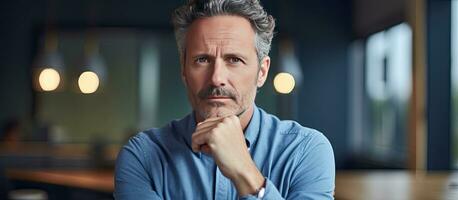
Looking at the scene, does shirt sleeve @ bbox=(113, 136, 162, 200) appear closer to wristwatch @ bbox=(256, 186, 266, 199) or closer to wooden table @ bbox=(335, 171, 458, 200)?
wristwatch @ bbox=(256, 186, 266, 199)

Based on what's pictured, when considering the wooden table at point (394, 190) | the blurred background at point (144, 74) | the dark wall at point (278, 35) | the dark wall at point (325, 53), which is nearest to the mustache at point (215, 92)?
the wooden table at point (394, 190)

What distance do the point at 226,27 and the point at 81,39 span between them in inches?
304

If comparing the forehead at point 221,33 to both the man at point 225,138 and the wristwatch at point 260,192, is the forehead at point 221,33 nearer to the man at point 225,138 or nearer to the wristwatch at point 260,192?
the man at point 225,138

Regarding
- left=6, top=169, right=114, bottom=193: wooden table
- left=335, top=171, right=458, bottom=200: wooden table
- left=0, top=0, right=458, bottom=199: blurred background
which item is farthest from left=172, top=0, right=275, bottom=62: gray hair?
left=0, top=0, right=458, bottom=199: blurred background

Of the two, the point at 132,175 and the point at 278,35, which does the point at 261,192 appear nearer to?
the point at 132,175

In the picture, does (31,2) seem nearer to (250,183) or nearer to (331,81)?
(331,81)

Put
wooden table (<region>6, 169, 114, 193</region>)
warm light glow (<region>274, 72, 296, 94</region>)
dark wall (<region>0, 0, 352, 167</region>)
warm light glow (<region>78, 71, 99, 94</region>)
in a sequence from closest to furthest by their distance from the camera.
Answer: wooden table (<region>6, 169, 114, 193</region>), warm light glow (<region>78, 71, 99, 94</region>), warm light glow (<region>274, 72, 296, 94</region>), dark wall (<region>0, 0, 352, 167</region>)

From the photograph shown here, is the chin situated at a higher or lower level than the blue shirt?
higher

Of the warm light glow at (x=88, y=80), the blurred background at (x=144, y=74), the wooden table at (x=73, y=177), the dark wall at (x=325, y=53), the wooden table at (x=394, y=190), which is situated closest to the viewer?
the wooden table at (x=394, y=190)

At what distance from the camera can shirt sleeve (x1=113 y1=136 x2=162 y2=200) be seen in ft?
3.46

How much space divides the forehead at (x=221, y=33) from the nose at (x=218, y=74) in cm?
3

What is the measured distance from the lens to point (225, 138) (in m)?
1.00

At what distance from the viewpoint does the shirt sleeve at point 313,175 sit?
3.45ft

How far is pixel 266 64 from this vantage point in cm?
104
